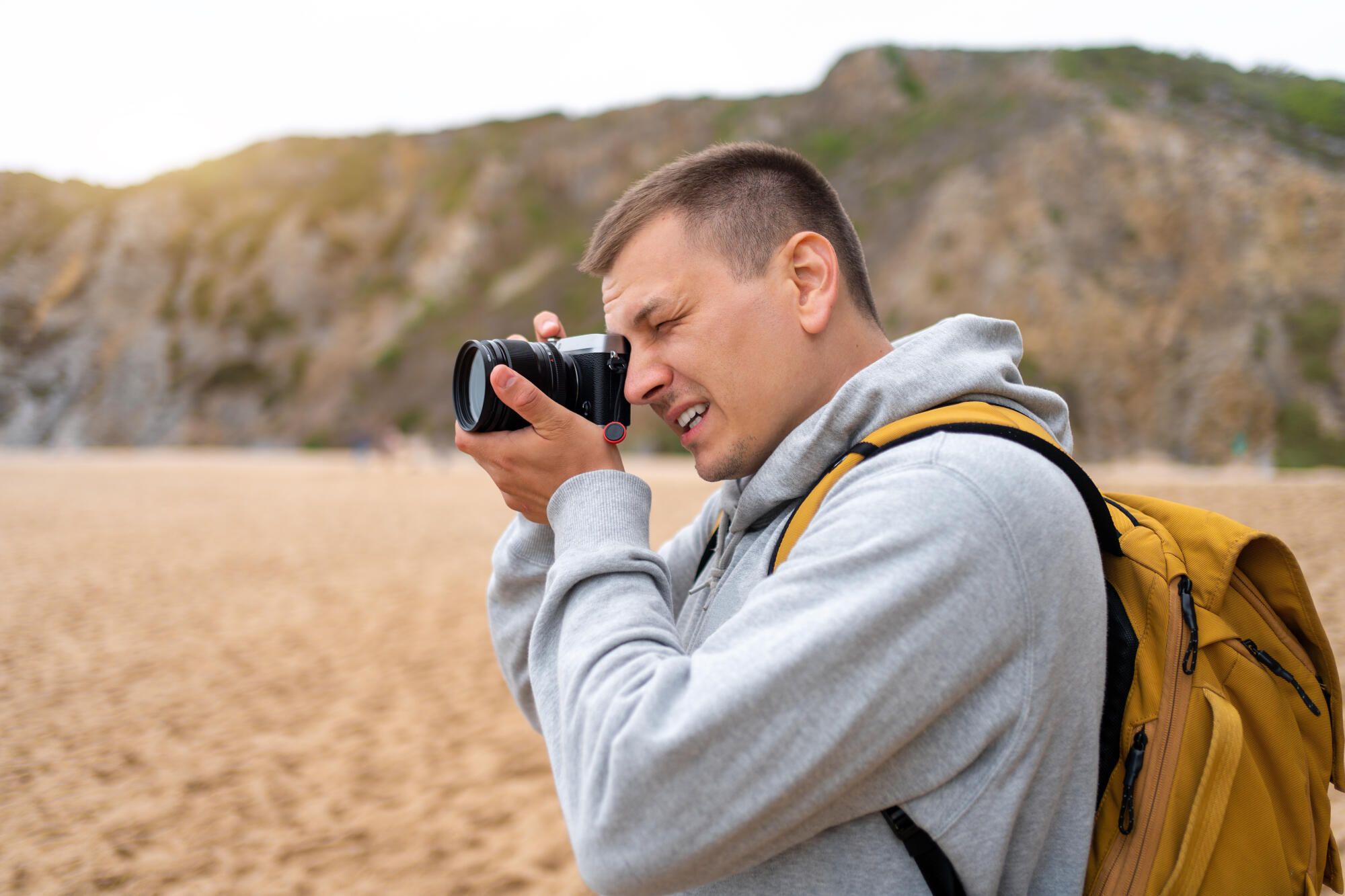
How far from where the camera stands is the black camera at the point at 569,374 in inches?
53.6

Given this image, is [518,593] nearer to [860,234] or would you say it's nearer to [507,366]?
[507,366]

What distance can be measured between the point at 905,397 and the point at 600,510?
442mm

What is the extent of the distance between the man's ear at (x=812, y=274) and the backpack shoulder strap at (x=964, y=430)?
0.27m

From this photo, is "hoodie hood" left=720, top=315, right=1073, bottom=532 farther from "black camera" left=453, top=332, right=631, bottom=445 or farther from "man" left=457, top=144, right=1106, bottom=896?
"black camera" left=453, top=332, right=631, bottom=445

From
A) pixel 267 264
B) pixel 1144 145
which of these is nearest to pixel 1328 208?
pixel 1144 145

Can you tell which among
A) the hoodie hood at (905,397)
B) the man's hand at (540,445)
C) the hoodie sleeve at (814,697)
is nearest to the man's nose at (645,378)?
the man's hand at (540,445)

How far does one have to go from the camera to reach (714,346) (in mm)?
1271

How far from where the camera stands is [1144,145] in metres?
24.8

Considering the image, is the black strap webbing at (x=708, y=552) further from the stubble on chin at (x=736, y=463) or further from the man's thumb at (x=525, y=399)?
the man's thumb at (x=525, y=399)

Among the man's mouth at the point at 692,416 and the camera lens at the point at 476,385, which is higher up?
the camera lens at the point at 476,385

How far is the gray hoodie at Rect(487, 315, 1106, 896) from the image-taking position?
0.82 m

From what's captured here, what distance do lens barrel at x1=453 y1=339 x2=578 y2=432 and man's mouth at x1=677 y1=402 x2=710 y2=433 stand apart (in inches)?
7.4

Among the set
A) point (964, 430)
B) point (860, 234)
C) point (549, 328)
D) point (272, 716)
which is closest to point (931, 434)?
point (964, 430)

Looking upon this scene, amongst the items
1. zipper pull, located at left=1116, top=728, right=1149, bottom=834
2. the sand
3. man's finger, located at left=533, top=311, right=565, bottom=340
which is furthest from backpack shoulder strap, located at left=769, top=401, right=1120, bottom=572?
the sand
